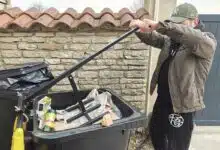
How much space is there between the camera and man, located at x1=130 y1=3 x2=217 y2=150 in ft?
8.68

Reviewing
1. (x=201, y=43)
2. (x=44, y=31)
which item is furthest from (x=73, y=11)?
(x=201, y=43)

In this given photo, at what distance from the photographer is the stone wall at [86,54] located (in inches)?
157

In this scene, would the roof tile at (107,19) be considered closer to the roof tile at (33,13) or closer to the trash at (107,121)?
the roof tile at (33,13)

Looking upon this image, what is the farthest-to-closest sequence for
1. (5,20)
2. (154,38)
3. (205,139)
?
(205,139), (5,20), (154,38)

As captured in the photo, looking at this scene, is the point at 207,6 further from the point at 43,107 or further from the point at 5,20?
the point at 43,107

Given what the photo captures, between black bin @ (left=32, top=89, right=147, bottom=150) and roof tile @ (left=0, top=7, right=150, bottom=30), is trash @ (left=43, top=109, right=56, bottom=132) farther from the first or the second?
roof tile @ (left=0, top=7, right=150, bottom=30)

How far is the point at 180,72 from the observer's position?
9.48 feet

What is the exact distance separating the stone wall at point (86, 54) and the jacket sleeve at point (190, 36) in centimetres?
142

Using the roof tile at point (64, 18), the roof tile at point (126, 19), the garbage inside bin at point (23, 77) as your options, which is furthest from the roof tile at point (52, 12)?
the garbage inside bin at point (23, 77)

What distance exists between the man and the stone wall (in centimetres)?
89

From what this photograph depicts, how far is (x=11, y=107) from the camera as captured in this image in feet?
9.22

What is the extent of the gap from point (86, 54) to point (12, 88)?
1345 millimetres

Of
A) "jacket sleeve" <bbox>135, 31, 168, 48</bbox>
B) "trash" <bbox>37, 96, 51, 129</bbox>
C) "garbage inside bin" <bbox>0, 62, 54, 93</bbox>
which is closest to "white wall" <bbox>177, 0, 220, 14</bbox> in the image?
"jacket sleeve" <bbox>135, 31, 168, 48</bbox>

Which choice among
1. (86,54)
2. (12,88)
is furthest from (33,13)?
(12,88)
